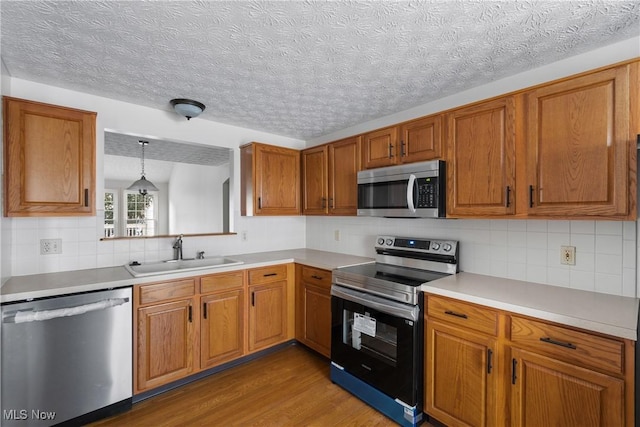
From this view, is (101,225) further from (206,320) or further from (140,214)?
(206,320)

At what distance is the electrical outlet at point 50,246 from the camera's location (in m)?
2.14

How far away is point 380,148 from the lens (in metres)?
2.50

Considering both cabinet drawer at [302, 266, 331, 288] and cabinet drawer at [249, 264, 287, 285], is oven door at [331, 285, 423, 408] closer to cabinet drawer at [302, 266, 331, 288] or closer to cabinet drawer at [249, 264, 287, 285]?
cabinet drawer at [302, 266, 331, 288]

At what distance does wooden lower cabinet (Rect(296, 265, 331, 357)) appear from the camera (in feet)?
8.54

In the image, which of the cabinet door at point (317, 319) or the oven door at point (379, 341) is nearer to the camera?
the oven door at point (379, 341)

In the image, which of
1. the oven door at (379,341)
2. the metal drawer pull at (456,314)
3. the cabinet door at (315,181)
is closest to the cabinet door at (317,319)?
the oven door at (379,341)

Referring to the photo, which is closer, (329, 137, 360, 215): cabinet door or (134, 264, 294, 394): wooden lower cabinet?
(134, 264, 294, 394): wooden lower cabinet

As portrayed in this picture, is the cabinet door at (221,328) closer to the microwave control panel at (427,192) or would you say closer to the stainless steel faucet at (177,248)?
the stainless steel faucet at (177,248)

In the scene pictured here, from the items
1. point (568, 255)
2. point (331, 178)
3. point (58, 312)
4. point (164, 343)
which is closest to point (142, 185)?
point (58, 312)

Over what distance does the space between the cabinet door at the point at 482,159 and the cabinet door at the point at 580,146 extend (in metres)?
0.11

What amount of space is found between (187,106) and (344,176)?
149 cm

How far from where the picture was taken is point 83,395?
6.09 ft

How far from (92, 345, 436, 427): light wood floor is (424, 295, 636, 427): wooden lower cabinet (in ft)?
1.34

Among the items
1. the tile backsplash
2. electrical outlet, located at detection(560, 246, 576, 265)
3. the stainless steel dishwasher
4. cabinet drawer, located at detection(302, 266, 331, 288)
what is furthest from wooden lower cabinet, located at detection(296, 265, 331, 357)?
electrical outlet, located at detection(560, 246, 576, 265)
